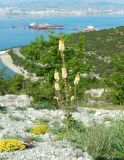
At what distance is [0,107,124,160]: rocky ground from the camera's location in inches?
330

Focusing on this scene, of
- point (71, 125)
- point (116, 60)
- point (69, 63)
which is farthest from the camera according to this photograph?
point (116, 60)

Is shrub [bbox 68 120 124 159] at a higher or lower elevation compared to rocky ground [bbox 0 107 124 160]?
higher

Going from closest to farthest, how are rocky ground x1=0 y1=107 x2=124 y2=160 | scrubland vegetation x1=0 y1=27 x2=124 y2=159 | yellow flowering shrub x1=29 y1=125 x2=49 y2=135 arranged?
rocky ground x1=0 y1=107 x2=124 y2=160 < scrubland vegetation x1=0 y1=27 x2=124 y2=159 < yellow flowering shrub x1=29 y1=125 x2=49 y2=135

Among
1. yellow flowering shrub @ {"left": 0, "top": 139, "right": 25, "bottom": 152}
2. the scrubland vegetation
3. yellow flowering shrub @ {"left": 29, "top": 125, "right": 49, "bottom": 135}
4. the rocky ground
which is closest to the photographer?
the rocky ground

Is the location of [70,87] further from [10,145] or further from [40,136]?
[10,145]

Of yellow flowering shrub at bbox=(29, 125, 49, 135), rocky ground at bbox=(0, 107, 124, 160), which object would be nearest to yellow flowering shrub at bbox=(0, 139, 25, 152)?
rocky ground at bbox=(0, 107, 124, 160)

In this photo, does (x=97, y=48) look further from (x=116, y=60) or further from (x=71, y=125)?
(x=71, y=125)

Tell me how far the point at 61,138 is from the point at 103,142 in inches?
60.4

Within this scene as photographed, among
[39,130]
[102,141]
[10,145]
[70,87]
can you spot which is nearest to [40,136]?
[39,130]

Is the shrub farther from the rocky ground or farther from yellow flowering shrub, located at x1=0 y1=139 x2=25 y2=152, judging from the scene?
yellow flowering shrub, located at x1=0 y1=139 x2=25 y2=152

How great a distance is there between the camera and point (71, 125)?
32.0 feet

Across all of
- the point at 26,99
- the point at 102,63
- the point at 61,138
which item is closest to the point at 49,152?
the point at 61,138

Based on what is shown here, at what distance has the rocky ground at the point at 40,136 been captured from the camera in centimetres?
838

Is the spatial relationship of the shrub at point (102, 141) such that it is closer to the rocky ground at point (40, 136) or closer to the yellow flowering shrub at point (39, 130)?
the rocky ground at point (40, 136)
